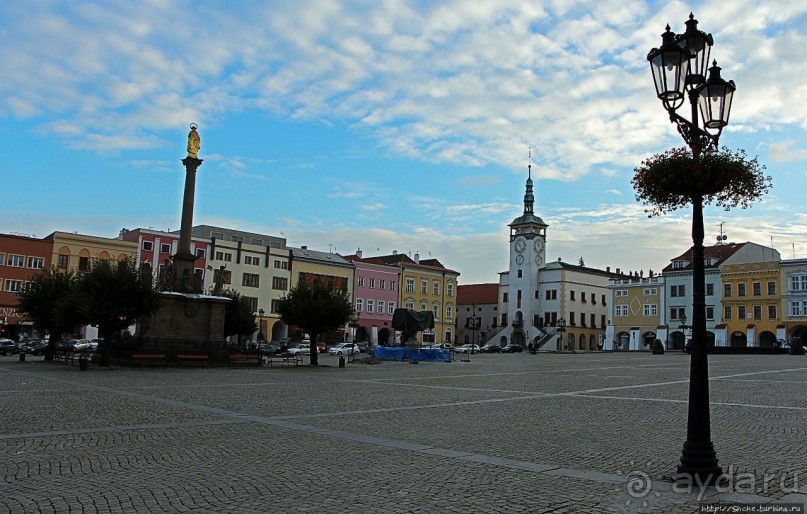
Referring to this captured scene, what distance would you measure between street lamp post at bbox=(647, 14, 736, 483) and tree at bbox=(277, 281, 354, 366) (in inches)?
1126

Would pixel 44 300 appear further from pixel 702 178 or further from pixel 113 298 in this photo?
pixel 702 178

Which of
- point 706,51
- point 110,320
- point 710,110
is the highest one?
point 706,51

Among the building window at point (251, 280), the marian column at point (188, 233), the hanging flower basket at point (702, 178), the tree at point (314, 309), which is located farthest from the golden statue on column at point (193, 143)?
the building window at point (251, 280)

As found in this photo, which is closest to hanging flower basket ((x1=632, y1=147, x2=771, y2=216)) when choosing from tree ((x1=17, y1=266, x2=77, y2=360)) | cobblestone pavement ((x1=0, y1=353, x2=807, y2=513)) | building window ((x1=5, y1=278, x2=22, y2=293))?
cobblestone pavement ((x1=0, y1=353, x2=807, y2=513))

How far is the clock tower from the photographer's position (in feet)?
329

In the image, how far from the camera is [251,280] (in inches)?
2835

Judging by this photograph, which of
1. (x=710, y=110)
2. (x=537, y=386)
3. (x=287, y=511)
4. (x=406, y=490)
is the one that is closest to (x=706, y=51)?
(x=710, y=110)

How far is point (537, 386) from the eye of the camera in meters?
22.1

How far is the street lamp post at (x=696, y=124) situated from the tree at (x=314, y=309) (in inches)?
1126

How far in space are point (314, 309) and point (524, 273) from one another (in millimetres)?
69622

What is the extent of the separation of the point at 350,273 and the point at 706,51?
74.0 metres

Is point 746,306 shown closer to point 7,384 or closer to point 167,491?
point 7,384

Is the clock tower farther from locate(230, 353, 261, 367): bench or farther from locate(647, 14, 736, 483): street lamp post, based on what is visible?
locate(647, 14, 736, 483): street lamp post

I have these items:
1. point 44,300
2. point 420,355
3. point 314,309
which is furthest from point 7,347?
point 420,355
